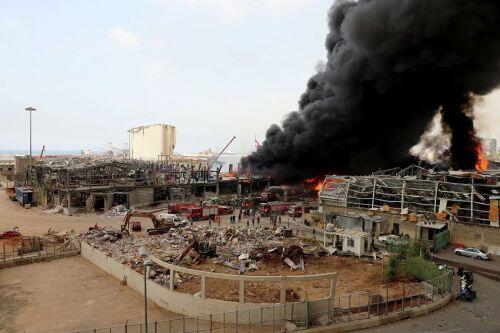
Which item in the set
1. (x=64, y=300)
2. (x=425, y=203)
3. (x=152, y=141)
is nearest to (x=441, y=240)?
(x=425, y=203)

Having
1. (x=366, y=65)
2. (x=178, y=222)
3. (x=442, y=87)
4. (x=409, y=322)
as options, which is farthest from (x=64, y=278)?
(x=442, y=87)

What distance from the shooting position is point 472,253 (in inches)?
1126

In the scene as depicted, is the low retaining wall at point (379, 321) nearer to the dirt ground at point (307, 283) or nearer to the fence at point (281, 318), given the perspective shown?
the fence at point (281, 318)

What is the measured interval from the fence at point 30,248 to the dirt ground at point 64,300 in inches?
58.3

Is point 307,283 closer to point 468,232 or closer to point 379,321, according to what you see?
point 379,321

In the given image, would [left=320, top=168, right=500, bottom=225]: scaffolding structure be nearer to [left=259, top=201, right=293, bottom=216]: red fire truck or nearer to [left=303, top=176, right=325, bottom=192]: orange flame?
[left=259, top=201, right=293, bottom=216]: red fire truck

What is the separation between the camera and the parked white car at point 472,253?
28.1 m

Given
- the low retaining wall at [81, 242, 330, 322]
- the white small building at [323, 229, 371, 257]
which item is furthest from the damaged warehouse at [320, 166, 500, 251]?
the low retaining wall at [81, 242, 330, 322]

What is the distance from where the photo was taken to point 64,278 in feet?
86.9

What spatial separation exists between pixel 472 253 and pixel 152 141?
139560 millimetres

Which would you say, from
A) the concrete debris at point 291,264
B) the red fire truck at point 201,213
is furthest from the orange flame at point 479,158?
the concrete debris at point 291,264

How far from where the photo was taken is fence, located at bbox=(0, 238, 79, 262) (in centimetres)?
3003

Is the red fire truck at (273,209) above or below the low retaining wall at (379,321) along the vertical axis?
above

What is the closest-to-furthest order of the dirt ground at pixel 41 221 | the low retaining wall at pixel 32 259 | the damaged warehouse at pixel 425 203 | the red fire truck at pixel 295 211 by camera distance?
the low retaining wall at pixel 32 259 → the damaged warehouse at pixel 425 203 → the dirt ground at pixel 41 221 → the red fire truck at pixel 295 211
